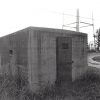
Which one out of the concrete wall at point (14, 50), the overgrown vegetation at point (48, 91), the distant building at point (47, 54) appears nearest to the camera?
the overgrown vegetation at point (48, 91)

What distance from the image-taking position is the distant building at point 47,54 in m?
5.58

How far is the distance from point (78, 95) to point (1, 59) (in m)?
5.20

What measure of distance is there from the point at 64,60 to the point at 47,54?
2.98ft

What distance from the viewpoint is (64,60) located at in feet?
21.0

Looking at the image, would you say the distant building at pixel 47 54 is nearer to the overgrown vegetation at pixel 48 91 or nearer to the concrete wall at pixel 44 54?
the concrete wall at pixel 44 54

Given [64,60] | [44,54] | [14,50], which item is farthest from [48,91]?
[14,50]

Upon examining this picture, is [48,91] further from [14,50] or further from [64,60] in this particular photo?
[14,50]

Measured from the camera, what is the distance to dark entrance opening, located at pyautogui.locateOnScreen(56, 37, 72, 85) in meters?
6.23

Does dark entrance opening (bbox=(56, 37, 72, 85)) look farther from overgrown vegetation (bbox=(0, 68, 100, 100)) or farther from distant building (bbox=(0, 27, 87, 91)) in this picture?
overgrown vegetation (bbox=(0, 68, 100, 100))

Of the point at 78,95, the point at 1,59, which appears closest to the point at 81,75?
the point at 78,95

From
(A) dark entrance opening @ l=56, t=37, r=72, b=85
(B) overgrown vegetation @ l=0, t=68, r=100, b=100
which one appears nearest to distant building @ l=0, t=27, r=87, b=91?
(A) dark entrance opening @ l=56, t=37, r=72, b=85

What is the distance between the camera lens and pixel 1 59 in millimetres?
8578

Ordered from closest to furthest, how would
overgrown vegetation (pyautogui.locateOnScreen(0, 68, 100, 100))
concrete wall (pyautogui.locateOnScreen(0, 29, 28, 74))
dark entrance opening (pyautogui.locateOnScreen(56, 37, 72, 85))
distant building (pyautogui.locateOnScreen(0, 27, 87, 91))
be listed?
overgrown vegetation (pyautogui.locateOnScreen(0, 68, 100, 100)), distant building (pyautogui.locateOnScreen(0, 27, 87, 91)), concrete wall (pyautogui.locateOnScreen(0, 29, 28, 74)), dark entrance opening (pyautogui.locateOnScreen(56, 37, 72, 85))

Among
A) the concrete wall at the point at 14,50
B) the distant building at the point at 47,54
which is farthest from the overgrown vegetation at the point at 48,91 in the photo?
the concrete wall at the point at 14,50
